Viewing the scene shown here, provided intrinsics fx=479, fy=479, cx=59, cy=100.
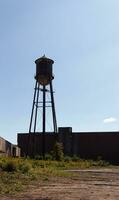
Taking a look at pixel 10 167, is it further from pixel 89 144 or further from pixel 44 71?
pixel 89 144

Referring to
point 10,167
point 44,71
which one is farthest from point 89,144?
point 10,167

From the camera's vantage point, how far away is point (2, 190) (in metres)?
12.8

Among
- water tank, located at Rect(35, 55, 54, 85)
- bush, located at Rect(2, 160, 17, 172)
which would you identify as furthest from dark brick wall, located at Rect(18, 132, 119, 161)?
bush, located at Rect(2, 160, 17, 172)

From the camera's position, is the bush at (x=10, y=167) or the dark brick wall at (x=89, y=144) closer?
the bush at (x=10, y=167)

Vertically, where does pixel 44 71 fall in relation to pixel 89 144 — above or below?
above

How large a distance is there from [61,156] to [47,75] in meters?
8.05

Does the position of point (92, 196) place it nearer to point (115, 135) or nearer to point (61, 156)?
point (61, 156)

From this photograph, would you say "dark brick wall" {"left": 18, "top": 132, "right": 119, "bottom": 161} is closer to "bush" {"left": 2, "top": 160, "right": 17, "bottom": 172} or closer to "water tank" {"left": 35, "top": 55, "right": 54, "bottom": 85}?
"water tank" {"left": 35, "top": 55, "right": 54, "bottom": 85}

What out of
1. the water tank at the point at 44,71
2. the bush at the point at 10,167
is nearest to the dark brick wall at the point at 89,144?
the water tank at the point at 44,71

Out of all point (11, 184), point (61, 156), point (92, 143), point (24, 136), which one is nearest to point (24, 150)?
point (24, 136)

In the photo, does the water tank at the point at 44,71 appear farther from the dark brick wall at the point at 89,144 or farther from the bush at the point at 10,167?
the bush at the point at 10,167

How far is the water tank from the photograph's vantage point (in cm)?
4694

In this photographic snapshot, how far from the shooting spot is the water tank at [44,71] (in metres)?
46.9

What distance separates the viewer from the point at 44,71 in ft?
155
